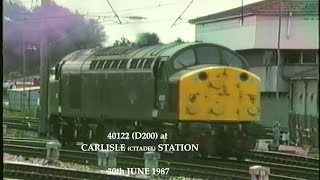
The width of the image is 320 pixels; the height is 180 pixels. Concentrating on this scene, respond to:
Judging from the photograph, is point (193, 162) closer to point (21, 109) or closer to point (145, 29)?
point (145, 29)

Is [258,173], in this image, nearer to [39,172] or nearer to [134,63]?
[134,63]

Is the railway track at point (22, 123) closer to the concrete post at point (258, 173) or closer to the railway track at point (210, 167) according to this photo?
the railway track at point (210, 167)

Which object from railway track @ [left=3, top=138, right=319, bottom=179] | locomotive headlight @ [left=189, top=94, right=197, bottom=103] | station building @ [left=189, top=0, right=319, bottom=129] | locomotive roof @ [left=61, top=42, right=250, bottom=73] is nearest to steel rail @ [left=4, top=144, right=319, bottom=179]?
railway track @ [left=3, top=138, right=319, bottom=179]

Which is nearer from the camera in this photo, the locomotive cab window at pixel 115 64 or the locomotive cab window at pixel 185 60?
the locomotive cab window at pixel 185 60

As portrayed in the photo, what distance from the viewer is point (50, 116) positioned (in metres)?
5.45

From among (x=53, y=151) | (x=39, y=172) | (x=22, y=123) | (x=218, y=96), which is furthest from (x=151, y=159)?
(x=39, y=172)

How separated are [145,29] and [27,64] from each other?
98 cm

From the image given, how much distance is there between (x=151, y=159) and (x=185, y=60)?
1058 millimetres

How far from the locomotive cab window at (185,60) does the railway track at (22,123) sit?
1.19 metres

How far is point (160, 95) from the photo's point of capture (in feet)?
17.1

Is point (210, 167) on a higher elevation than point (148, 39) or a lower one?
lower

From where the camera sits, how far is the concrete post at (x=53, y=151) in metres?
5.29

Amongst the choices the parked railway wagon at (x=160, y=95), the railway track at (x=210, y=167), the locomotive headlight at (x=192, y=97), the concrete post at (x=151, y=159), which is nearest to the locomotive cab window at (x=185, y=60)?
the parked railway wagon at (x=160, y=95)

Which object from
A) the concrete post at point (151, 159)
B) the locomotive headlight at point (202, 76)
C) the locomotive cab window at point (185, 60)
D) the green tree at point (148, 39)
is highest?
the green tree at point (148, 39)
